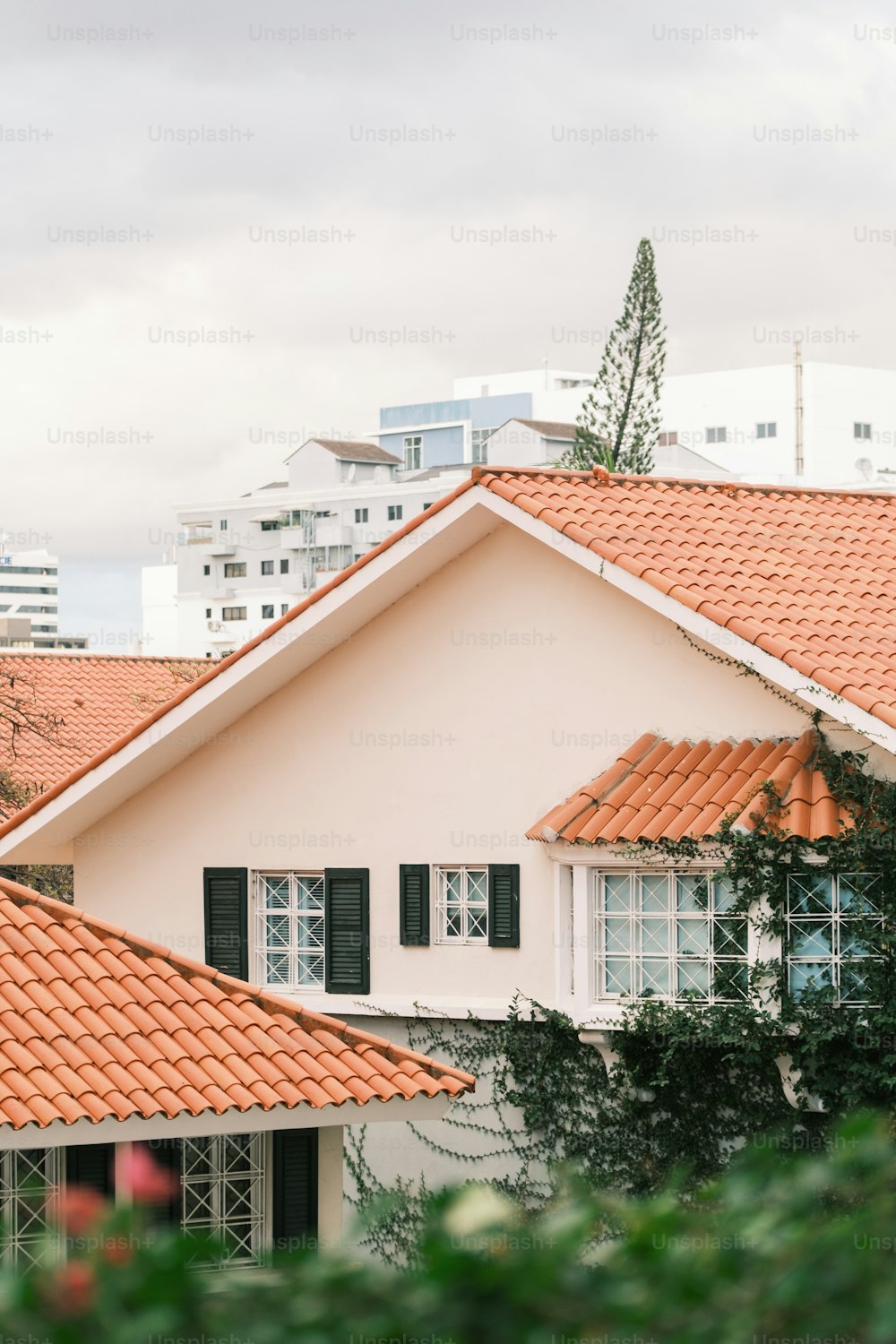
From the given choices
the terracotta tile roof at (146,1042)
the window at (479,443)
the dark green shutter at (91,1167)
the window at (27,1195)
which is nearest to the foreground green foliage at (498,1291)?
the terracotta tile roof at (146,1042)

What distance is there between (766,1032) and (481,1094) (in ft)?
12.0

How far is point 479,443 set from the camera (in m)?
117

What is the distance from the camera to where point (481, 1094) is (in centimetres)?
1717

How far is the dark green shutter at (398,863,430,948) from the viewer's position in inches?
697

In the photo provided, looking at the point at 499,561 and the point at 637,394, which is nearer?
the point at 499,561

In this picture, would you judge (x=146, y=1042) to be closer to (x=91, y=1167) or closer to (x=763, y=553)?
(x=91, y=1167)

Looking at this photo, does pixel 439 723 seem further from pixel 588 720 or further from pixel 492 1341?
pixel 492 1341

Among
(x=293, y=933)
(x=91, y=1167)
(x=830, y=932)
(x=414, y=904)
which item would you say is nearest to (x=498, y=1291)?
(x=91, y=1167)

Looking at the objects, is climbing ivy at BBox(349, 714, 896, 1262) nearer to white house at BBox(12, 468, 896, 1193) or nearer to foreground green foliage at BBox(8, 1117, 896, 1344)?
white house at BBox(12, 468, 896, 1193)

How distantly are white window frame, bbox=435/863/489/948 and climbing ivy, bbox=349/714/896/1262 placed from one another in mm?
760

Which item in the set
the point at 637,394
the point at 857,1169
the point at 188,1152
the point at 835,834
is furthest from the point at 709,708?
the point at 637,394

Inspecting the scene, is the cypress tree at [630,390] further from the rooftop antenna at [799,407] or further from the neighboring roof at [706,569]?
the rooftop antenna at [799,407]

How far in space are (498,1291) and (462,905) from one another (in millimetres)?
14843

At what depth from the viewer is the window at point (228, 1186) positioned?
12.7 meters
